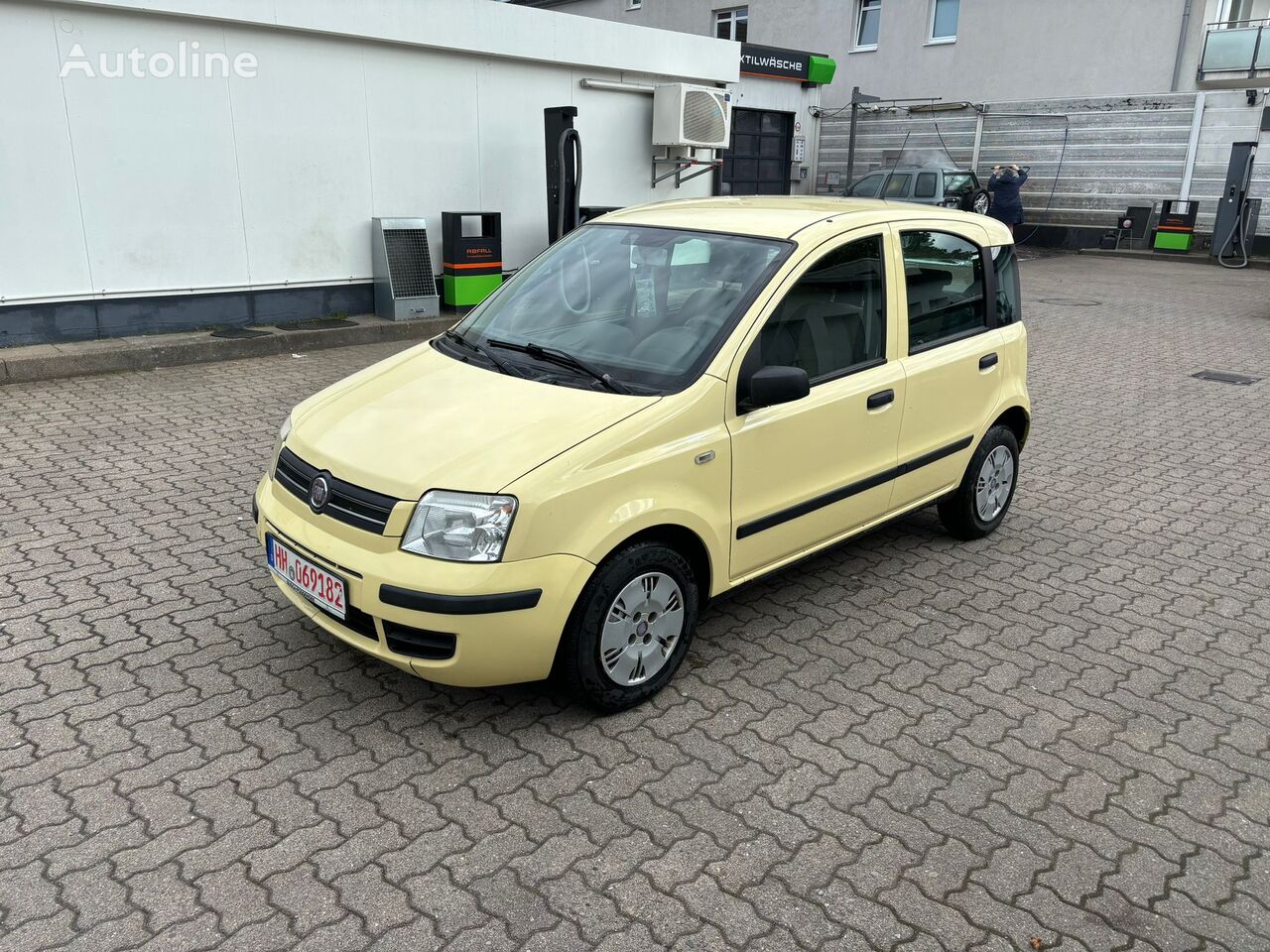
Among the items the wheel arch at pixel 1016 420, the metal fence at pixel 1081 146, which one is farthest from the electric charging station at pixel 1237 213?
the wheel arch at pixel 1016 420

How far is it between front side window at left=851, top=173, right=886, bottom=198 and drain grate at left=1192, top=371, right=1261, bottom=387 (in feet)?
34.6

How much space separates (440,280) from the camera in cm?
1118

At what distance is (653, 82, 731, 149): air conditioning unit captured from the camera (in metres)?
12.7

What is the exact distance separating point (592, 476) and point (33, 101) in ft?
24.9

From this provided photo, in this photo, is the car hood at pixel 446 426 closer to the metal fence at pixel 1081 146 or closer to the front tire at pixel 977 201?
the front tire at pixel 977 201

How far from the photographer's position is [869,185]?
64.4ft

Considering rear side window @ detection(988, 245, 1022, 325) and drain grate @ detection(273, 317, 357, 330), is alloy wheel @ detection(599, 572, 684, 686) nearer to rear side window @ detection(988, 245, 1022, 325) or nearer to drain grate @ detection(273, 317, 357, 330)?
rear side window @ detection(988, 245, 1022, 325)

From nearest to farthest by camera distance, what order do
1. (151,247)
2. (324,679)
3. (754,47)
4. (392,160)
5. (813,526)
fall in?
(324,679) → (813,526) → (151,247) → (392,160) → (754,47)

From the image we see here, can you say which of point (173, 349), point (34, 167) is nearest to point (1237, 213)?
point (173, 349)

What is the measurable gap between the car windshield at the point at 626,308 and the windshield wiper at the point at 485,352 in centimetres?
1

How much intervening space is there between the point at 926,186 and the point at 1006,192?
3.91m

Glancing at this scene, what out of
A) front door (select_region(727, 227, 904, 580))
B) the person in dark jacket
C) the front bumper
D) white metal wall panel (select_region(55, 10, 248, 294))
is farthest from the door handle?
the person in dark jacket

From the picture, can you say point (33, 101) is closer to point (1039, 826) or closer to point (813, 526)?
point (813, 526)

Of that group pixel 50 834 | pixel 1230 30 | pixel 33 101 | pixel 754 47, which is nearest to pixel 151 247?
pixel 33 101
